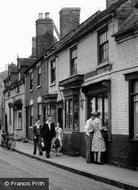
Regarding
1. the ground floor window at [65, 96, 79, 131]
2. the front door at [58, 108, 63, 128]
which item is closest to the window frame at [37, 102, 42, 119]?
the front door at [58, 108, 63, 128]

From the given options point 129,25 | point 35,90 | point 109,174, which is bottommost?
point 109,174

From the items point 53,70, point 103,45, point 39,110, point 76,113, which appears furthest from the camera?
point 39,110

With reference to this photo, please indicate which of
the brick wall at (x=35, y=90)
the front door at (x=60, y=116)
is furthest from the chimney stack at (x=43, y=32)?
the front door at (x=60, y=116)

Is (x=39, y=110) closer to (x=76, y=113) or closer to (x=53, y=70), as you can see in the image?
(x=53, y=70)

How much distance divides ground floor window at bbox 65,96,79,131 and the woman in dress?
15.3ft

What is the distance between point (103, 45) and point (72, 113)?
17.9 ft

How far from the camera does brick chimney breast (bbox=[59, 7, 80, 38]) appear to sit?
103 ft

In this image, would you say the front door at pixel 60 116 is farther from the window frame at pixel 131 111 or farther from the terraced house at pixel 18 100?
the terraced house at pixel 18 100

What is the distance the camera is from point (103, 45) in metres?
19.4

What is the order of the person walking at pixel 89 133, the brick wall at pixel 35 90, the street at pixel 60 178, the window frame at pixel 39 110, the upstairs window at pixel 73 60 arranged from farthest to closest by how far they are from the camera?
the window frame at pixel 39 110 → the brick wall at pixel 35 90 → the upstairs window at pixel 73 60 → the person walking at pixel 89 133 → the street at pixel 60 178

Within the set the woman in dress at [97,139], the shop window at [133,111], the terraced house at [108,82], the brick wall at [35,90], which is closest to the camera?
the shop window at [133,111]

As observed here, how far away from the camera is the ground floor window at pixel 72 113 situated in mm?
23281

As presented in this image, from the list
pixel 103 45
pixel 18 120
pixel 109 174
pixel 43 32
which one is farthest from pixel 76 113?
pixel 18 120

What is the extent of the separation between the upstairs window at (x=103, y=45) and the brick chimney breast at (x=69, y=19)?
1192 cm
